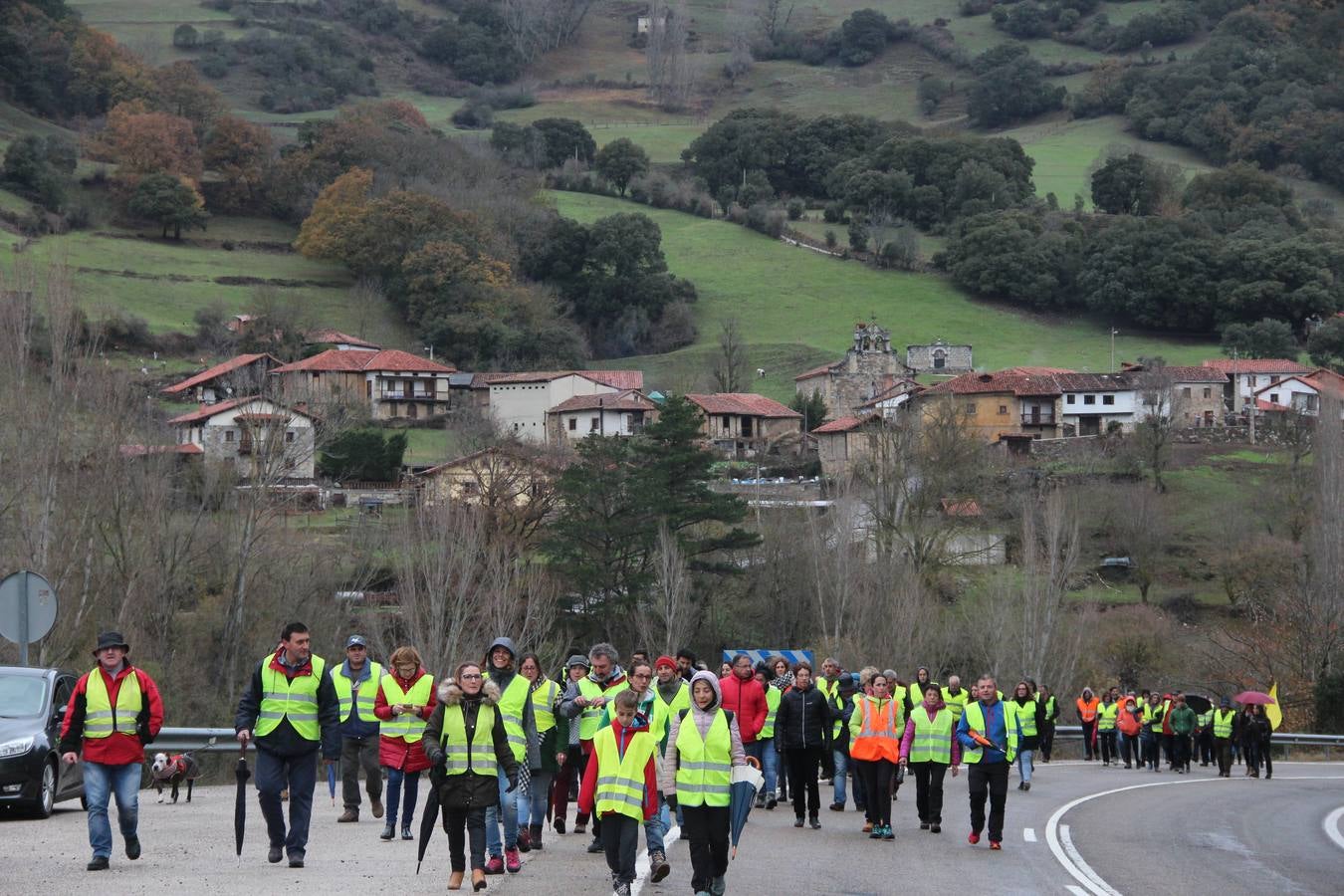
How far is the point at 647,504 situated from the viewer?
2430 inches

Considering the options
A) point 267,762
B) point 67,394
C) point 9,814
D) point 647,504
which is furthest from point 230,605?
point 267,762

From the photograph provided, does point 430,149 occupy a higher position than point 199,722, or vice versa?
point 430,149

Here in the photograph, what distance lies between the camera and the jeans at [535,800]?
15.8 m

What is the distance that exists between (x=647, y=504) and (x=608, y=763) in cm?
4864

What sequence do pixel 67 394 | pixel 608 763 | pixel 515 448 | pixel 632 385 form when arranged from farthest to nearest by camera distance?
pixel 632 385 → pixel 515 448 → pixel 67 394 → pixel 608 763

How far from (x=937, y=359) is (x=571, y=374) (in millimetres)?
25482

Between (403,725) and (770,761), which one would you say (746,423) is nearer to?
(770,761)

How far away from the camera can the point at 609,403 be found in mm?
95312

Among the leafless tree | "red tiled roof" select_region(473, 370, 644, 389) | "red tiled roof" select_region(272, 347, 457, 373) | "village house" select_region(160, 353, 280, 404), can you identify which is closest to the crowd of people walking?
"village house" select_region(160, 353, 280, 404)

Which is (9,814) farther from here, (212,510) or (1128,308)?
(1128,308)

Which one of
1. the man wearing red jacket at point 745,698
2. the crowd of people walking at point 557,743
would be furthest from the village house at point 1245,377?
the man wearing red jacket at point 745,698

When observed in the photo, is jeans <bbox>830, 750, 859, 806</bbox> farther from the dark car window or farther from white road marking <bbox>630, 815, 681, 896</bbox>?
the dark car window

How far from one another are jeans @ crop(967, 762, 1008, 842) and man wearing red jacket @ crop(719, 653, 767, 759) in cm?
230

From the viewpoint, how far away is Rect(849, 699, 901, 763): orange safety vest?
18.5 m
